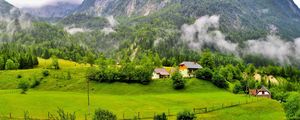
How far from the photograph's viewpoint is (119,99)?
137750 millimetres

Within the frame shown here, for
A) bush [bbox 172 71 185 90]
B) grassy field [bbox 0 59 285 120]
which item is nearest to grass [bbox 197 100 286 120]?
grassy field [bbox 0 59 285 120]

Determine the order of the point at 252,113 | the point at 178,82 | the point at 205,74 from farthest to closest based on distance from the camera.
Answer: the point at 205,74 → the point at 178,82 → the point at 252,113

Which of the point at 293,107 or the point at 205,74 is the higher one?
the point at 205,74

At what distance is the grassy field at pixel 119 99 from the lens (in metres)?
113

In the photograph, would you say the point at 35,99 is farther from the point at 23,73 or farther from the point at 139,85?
the point at 23,73

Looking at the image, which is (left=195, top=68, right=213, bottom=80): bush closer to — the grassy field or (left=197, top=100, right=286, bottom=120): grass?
the grassy field

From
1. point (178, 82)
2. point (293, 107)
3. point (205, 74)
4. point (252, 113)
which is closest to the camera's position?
point (293, 107)

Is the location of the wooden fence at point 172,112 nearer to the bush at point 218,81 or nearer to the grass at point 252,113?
the grass at point 252,113

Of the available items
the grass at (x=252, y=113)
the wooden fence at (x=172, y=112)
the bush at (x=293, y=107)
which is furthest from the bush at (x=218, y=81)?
the bush at (x=293, y=107)

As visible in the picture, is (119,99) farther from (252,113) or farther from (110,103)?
(252,113)

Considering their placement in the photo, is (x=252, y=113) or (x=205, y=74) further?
(x=205, y=74)

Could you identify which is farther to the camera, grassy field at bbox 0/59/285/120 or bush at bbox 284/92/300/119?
grassy field at bbox 0/59/285/120

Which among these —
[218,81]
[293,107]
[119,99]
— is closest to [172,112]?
[119,99]

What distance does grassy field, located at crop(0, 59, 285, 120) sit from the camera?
113m
